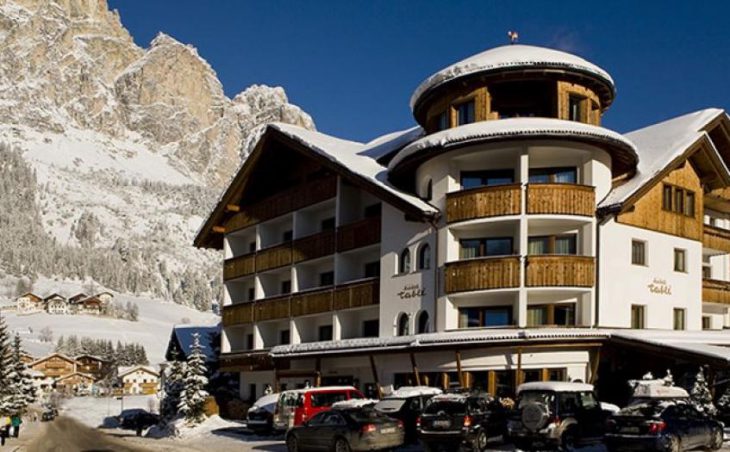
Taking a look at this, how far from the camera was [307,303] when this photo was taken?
47688 mm

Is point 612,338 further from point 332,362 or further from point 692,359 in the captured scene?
point 332,362

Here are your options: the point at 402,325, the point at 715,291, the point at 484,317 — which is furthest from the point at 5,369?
the point at 715,291

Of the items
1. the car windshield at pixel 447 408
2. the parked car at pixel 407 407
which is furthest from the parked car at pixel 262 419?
the car windshield at pixel 447 408

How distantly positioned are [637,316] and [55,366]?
147 metres

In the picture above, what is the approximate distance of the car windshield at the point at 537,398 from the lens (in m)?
25.4

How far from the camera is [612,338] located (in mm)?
33219

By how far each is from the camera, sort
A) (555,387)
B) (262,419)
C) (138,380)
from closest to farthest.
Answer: (555,387), (262,419), (138,380)

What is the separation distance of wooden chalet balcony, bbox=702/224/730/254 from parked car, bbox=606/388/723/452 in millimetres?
19161

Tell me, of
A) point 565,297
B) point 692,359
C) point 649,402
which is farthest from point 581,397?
point 565,297

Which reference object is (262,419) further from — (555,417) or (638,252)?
(638,252)

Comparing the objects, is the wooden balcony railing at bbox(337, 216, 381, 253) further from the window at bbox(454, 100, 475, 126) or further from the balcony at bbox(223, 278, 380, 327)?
the window at bbox(454, 100, 475, 126)

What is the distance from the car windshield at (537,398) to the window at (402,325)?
46.5 feet

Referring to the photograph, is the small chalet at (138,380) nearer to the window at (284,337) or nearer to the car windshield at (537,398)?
the window at (284,337)

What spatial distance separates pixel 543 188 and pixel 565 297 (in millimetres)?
4531
